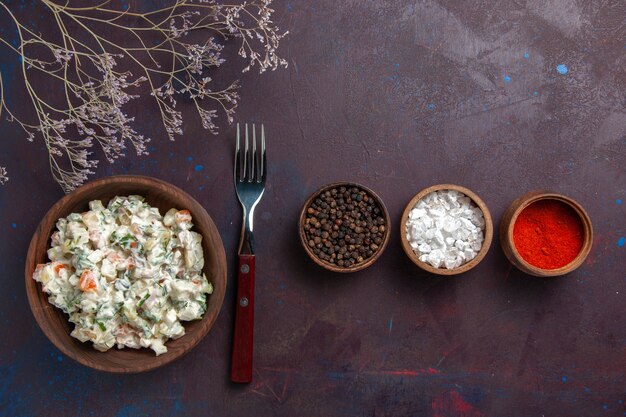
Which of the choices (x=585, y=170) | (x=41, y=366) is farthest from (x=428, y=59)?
(x=41, y=366)

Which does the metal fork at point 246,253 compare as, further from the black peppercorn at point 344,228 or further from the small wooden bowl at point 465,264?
the small wooden bowl at point 465,264

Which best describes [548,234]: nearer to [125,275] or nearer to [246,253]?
[246,253]

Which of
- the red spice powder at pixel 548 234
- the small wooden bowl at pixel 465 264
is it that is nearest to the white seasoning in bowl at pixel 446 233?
the small wooden bowl at pixel 465 264

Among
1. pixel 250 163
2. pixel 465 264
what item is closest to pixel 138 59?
pixel 250 163

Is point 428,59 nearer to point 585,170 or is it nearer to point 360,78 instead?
point 360,78

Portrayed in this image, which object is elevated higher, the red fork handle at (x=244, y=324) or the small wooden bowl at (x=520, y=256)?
the small wooden bowl at (x=520, y=256)

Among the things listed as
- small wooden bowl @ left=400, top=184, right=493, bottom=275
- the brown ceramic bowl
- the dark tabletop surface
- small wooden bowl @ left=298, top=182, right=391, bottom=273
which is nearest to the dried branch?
the dark tabletop surface
